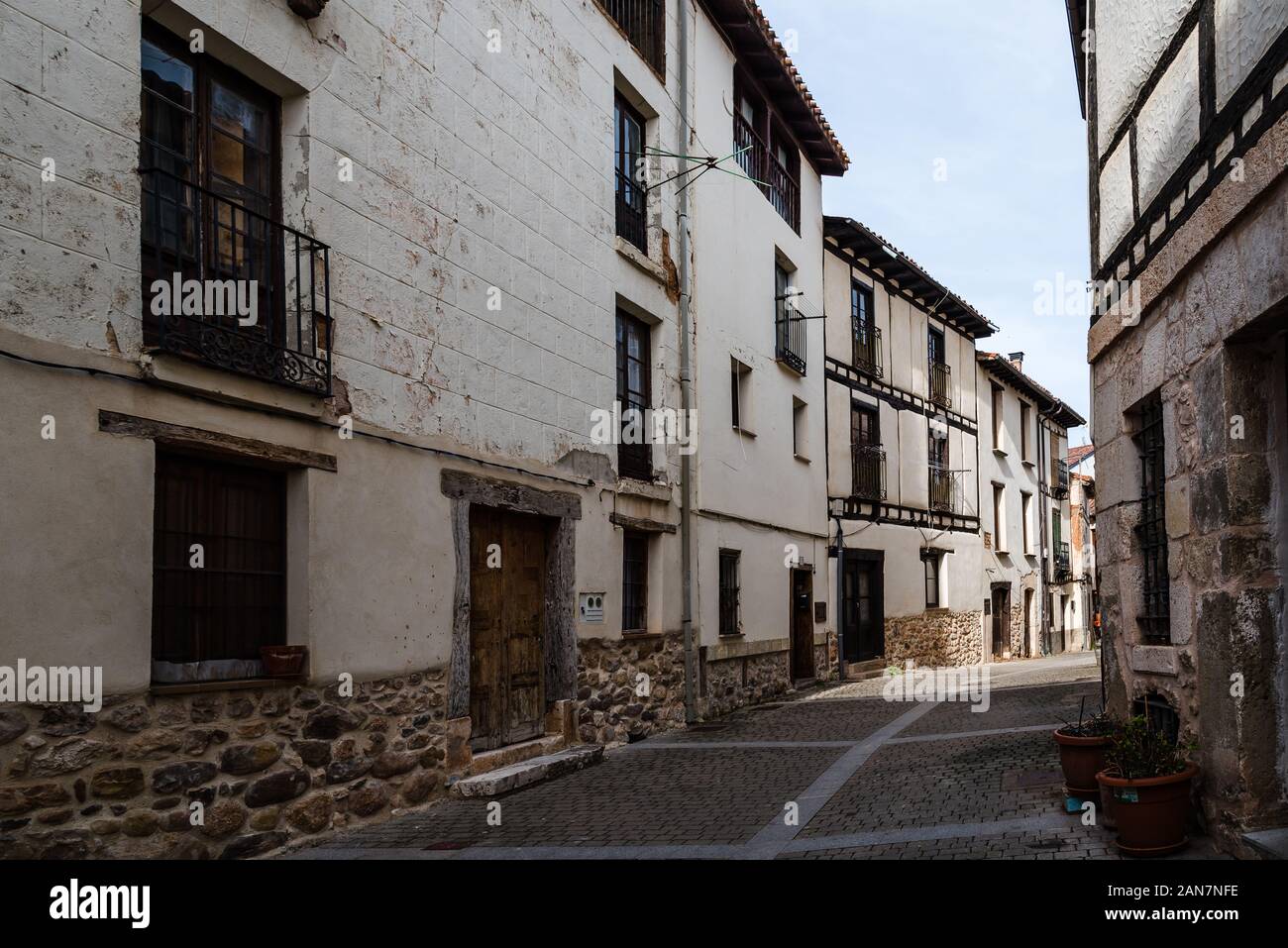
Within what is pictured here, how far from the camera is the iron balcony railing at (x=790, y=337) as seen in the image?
51.2 ft

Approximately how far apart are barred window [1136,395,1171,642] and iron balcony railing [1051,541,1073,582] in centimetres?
2499

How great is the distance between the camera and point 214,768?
571cm

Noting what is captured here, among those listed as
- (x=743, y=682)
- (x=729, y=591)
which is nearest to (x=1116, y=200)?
(x=729, y=591)

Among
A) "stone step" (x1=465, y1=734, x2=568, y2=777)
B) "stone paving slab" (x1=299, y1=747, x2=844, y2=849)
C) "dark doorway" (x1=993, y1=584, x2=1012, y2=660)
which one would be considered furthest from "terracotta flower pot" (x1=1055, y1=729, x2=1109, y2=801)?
"dark doorway" (x1=993, y1=584, x2=1012, y2=660)

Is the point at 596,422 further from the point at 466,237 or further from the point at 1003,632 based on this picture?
the point at 1003,632

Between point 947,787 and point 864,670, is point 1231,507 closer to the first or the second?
point 947,787

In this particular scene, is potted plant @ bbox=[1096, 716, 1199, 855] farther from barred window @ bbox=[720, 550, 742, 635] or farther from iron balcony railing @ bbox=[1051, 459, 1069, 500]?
iron balcony railing @ bbox=[1051, 459, 1069, 500]

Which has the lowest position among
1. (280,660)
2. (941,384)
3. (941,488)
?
(280,660)

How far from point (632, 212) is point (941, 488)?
1240cm

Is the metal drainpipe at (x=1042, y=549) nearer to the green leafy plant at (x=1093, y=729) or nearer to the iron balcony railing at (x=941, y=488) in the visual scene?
the iron balcony railing at (x=941, y=488)

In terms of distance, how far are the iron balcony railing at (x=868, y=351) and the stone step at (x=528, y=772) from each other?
36.8ft

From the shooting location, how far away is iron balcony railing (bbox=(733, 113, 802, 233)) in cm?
1480

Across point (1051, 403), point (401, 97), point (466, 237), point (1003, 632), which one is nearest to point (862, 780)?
point (466, 237)

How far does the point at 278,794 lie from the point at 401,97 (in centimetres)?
473
